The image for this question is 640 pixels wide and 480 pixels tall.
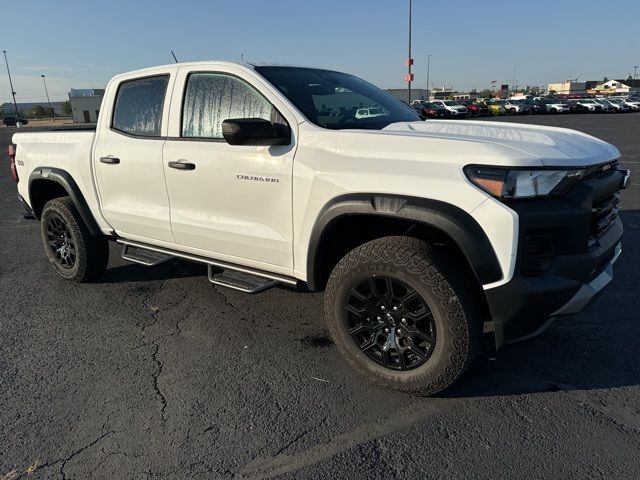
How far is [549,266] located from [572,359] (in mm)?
1145

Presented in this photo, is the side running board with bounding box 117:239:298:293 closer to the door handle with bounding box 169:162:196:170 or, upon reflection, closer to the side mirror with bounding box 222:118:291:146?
the door handle with bounding box 169:162:196:170

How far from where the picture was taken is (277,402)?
2883 millimetres

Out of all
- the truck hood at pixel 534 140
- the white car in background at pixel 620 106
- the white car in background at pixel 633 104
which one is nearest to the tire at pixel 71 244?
the truck hood at pixel 534 140

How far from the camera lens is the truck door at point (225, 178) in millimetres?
3172

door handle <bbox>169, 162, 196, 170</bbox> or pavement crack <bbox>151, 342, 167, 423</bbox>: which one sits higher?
door handle <bbox>169, 162, 196, 170</bbox>

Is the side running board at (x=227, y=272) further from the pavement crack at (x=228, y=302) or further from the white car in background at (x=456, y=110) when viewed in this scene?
the white car in background at (x=456, y=110)

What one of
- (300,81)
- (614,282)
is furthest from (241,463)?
(614,282)

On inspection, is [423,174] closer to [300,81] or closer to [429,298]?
[429,298]

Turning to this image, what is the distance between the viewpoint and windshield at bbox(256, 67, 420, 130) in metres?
3.32

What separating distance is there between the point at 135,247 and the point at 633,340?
395cm

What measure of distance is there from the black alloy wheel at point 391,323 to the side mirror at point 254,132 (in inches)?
40.3

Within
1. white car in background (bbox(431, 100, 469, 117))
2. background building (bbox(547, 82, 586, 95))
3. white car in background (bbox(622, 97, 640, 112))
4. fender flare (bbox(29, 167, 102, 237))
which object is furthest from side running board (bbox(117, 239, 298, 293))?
background building (bbox(547, 82, 586, 95))

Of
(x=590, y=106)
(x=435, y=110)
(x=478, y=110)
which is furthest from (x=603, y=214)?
(x=590, y=106)

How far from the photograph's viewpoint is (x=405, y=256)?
2.68m
